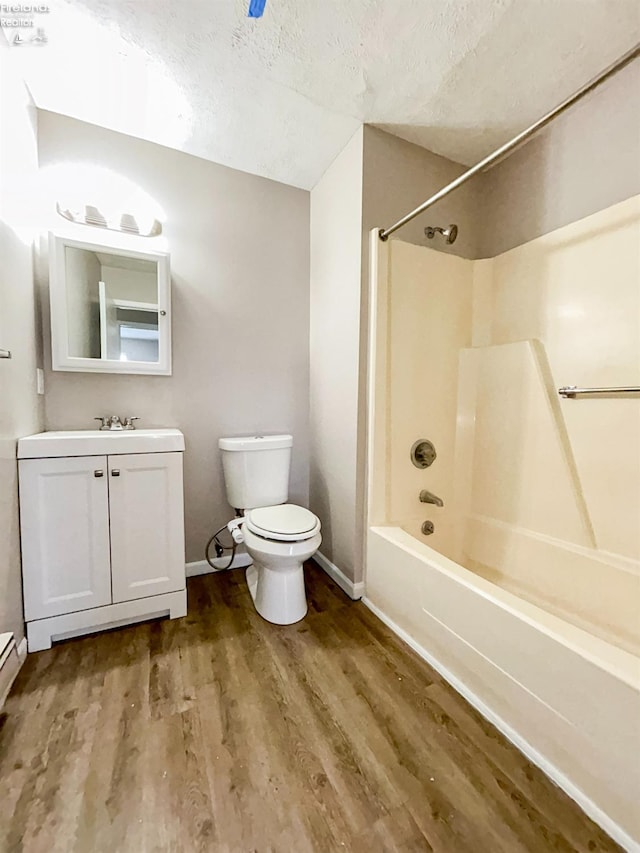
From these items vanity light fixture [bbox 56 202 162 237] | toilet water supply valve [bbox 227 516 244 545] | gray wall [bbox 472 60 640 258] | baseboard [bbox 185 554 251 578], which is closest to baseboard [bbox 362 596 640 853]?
toilet water supply valve [bbox 227 516 244 545]

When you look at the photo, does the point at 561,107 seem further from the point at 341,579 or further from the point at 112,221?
the point at 341,579

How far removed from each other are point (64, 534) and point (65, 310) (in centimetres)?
100

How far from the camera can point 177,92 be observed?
1465mm

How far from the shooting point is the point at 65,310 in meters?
1.59

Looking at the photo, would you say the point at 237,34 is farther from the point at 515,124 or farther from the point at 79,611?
the point at 79,611

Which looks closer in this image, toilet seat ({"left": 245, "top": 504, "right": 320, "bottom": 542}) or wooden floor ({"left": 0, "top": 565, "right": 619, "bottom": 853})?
wooden floor ({"left": 0, "top": 565, "right": 619, "bottom": 853})

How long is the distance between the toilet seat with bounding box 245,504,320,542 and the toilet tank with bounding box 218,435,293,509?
0.12 m

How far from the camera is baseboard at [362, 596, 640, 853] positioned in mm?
834

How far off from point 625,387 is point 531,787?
134 cm

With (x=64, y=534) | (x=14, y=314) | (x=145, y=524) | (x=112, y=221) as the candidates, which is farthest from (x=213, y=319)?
(x=64, y=534)

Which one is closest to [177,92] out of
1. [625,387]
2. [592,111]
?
[592,111]

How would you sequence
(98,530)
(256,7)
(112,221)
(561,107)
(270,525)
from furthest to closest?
(112,221) < (270,525) < (98,530) < (256,7) < (561,107)

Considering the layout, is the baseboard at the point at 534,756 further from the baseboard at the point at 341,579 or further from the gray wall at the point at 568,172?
the gray wall at the point at 568,172

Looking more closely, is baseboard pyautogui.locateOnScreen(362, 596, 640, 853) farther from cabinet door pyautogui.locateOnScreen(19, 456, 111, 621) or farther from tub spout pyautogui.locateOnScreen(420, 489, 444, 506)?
cabinet door pyautogui.locateOnScreen(19, 456, 111, 621)
